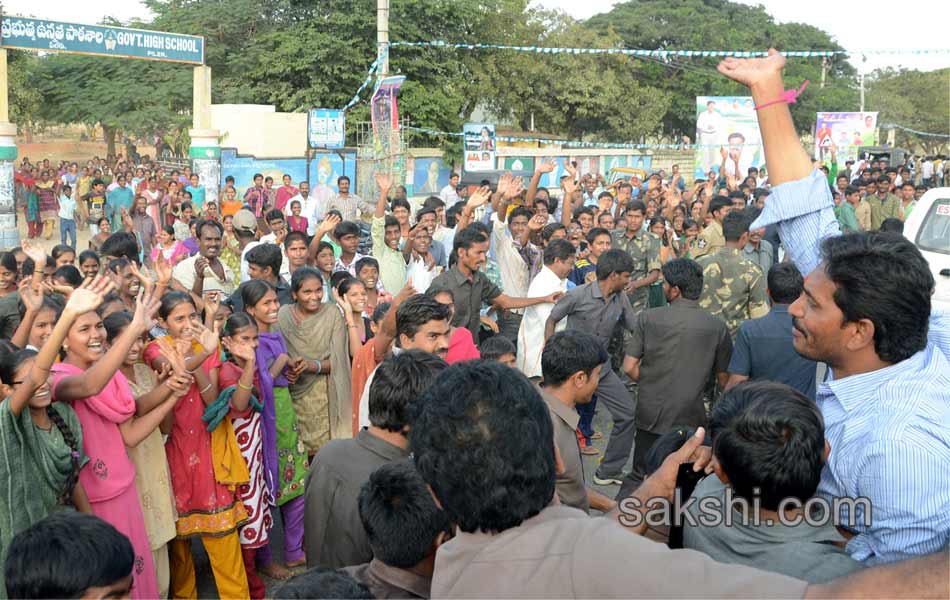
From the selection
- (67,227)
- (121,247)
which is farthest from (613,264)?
(67,227)

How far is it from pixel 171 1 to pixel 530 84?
13184mm

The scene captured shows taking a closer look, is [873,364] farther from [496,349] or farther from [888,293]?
[496,349]

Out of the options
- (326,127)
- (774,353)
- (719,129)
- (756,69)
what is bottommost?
(774,353)

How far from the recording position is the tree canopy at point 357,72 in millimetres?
26016

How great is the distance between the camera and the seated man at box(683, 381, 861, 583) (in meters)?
2.04

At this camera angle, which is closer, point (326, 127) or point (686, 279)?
point (686, 279)

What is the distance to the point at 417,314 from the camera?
3.95m

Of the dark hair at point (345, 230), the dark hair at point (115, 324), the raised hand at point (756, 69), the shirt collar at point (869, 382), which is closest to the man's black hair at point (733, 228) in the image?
the dark hair at point (345, 230)

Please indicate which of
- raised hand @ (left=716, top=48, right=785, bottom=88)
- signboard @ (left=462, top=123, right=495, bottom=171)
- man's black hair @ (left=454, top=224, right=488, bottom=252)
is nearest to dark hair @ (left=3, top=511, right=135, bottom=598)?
raised hand @ (left=716, top=48, right=785, bottom=88)

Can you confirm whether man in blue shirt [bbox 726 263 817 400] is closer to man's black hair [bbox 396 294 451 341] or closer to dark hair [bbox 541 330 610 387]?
dark hair [bbox 541 330 610 387]

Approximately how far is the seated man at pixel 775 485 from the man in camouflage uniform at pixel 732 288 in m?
4.17

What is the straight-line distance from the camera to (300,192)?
661 inches

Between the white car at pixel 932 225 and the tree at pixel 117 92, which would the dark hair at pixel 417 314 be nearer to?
the white car at pixel 932 225

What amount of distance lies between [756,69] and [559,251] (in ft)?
13.0
